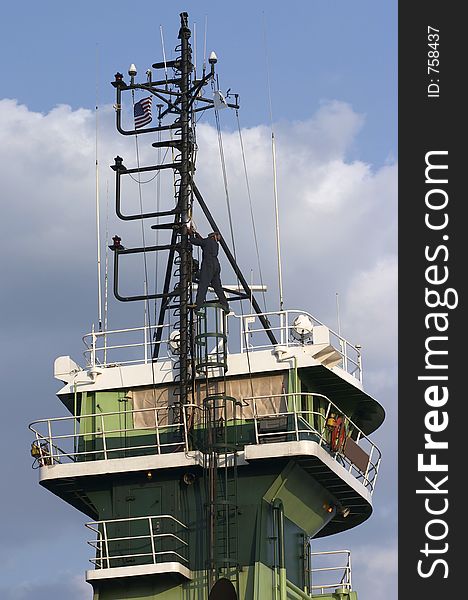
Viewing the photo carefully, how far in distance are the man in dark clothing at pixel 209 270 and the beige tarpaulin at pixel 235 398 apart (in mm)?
1880

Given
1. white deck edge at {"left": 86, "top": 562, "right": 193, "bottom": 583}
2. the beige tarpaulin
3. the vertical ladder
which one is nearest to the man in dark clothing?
the vertical ladder

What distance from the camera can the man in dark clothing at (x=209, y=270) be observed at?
3925cm

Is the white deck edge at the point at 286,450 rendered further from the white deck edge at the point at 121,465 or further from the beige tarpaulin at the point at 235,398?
the beige tarpaulin at the point at 235,398

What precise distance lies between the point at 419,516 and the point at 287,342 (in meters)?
9.60

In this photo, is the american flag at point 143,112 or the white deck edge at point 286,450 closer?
the white deck edge at point 286,450

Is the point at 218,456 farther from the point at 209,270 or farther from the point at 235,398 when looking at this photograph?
the point at 209,270

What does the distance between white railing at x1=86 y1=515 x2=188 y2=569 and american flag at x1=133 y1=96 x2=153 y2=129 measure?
414 inches

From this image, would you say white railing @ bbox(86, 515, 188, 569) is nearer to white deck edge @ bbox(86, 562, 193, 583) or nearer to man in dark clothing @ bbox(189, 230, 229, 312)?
white deck edge @ bbox(86, 562, 193, 583)

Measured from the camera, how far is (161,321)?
136 feet

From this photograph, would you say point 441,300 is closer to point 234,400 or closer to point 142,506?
point 234,400

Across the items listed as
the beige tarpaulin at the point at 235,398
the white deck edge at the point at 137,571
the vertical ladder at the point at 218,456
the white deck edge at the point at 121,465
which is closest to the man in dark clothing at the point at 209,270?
the vertical ladder at the point at 218,456

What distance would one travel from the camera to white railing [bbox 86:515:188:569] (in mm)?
37938

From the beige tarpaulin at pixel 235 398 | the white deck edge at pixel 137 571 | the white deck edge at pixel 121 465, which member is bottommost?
the white deck edge at pixel 137 571

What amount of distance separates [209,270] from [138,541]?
663 cm
